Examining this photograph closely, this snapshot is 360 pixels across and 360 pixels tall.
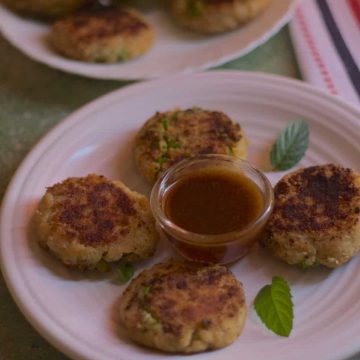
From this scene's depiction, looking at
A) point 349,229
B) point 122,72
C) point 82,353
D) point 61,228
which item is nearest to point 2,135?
point 122,72

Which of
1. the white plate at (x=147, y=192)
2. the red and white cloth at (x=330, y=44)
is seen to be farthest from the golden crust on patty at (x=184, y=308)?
the red and white cloth at (x=330, y=44)

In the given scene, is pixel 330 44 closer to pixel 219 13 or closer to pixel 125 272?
pixel 219 13

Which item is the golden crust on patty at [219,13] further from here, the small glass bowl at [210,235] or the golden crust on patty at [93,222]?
the golden crust on patty at [93,222]

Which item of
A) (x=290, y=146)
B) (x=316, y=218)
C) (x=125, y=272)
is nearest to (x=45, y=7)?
(x=290, y=146)

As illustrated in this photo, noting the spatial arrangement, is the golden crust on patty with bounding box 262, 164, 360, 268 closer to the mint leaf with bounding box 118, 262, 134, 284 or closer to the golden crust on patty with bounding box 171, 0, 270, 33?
the mint leaf with bounding box 118, 262, 134, 284

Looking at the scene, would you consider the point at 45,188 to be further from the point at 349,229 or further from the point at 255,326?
the point at 349,229
